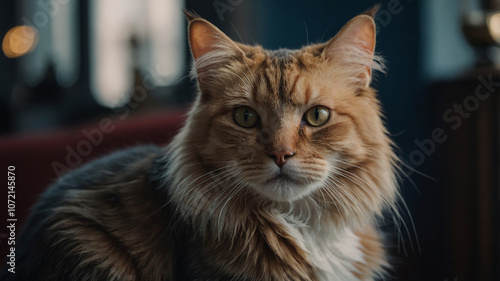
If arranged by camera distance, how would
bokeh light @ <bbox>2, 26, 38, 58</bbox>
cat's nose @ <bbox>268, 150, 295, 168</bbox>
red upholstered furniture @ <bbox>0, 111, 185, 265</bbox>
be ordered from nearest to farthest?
1. cat's nose @ <bbox>268, 150, 295, 168</bbox>
2. red upholstered furniture @ <bbox>0, 111, 185, 265</bbox>
3. bokeh light @ <bbox>2, 26, 38, 58</bbox>

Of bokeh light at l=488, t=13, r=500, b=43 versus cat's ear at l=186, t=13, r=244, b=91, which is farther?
bokeh light at l=488, t=13, r=500, b=43

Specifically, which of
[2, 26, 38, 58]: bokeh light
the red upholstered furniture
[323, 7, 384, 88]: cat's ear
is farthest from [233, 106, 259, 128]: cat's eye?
[2, 26, 38, 58]: bokeh light

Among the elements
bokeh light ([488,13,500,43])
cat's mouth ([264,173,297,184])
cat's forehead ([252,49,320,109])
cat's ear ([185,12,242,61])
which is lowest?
cat's mouth ([264,173,297,184])

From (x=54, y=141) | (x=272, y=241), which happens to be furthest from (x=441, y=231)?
(x=54, y=141)

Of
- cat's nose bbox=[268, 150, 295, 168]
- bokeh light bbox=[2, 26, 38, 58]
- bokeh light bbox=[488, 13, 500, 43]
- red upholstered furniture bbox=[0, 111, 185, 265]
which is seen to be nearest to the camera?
cat's nose bbox=[268, 150, 295, 168]

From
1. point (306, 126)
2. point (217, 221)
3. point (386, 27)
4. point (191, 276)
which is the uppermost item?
point (386, 27)

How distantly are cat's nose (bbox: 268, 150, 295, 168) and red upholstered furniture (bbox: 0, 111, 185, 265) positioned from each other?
64 cm

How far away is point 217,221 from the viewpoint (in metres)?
1.07

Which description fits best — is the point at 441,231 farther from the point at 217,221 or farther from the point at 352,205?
the point at 217,221

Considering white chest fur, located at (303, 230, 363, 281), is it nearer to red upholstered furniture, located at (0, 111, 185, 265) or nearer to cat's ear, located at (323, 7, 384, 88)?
cat's ear, located at (323, 7, 384, 88)

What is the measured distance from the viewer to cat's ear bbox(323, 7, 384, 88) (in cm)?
103

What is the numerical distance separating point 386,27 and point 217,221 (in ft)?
3.66

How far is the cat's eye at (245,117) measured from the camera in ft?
3.53

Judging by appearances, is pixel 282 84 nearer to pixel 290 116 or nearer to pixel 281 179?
pixel 290 116
